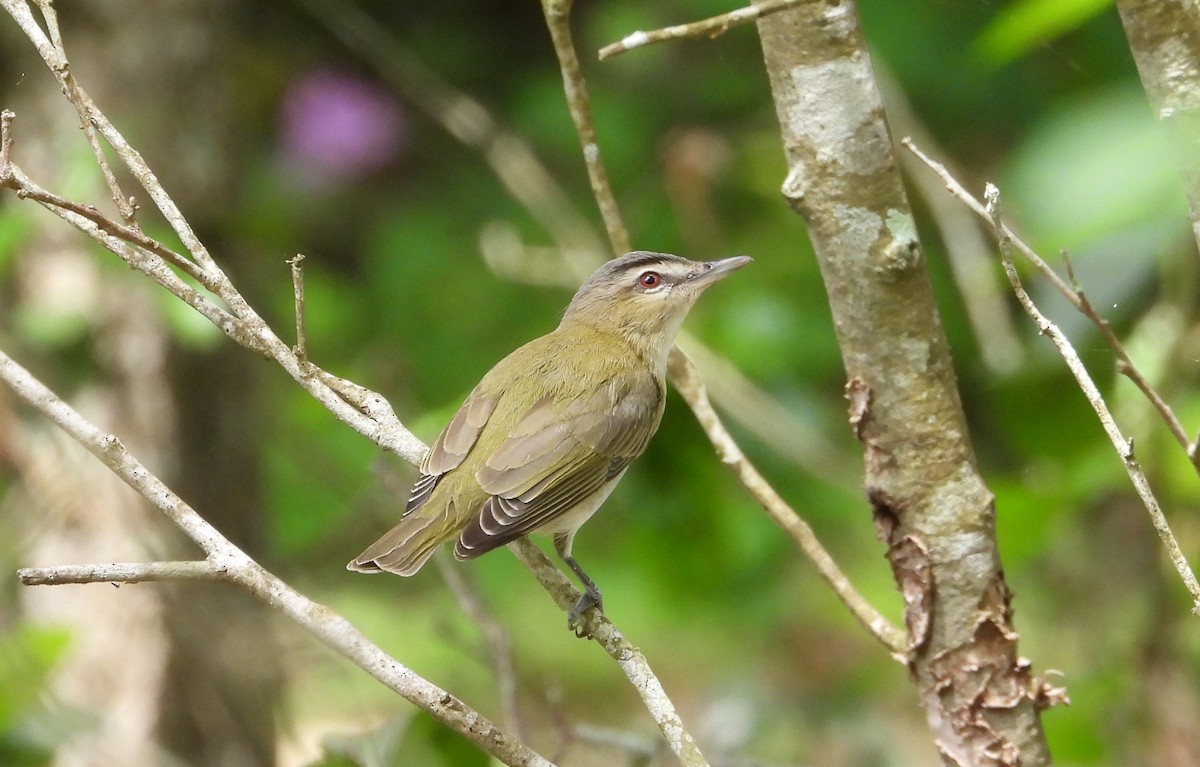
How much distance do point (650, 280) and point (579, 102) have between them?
1.38 meters

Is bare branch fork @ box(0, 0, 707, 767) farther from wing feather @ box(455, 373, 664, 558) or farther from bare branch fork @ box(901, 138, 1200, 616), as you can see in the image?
bare branch fork @ box(901, 138, 1200, 616)

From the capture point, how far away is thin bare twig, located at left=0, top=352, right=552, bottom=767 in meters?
1.98

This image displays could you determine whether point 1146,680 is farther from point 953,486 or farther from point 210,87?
point 210,87

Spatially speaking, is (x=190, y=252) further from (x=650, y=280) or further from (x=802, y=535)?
(x=650, y=280)

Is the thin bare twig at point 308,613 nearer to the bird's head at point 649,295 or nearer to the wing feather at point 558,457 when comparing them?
the wing feather at point 558,457

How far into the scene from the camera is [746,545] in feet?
14.5

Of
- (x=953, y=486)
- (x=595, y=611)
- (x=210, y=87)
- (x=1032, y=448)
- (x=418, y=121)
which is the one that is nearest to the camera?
(x=953, y=486)

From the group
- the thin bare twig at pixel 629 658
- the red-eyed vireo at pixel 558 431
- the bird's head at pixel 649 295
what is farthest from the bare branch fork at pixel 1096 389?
the bird's head at pixel 649 295

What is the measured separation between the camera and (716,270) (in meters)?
3.90

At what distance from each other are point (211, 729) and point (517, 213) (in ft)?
9.54

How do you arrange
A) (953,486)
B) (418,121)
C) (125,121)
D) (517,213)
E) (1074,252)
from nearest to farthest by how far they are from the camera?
(953,486), (1074,252), (125,121), (517,213), (418,121)

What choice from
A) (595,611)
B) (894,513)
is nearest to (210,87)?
(595,611)

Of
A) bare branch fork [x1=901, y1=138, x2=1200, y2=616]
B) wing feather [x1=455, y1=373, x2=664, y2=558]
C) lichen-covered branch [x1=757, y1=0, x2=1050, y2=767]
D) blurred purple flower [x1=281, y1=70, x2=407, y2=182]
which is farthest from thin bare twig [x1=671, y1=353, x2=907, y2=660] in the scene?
blurred purple flower [x1=281, y1=70, x2=407, y2=182]

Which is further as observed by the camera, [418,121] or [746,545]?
[418,121]
